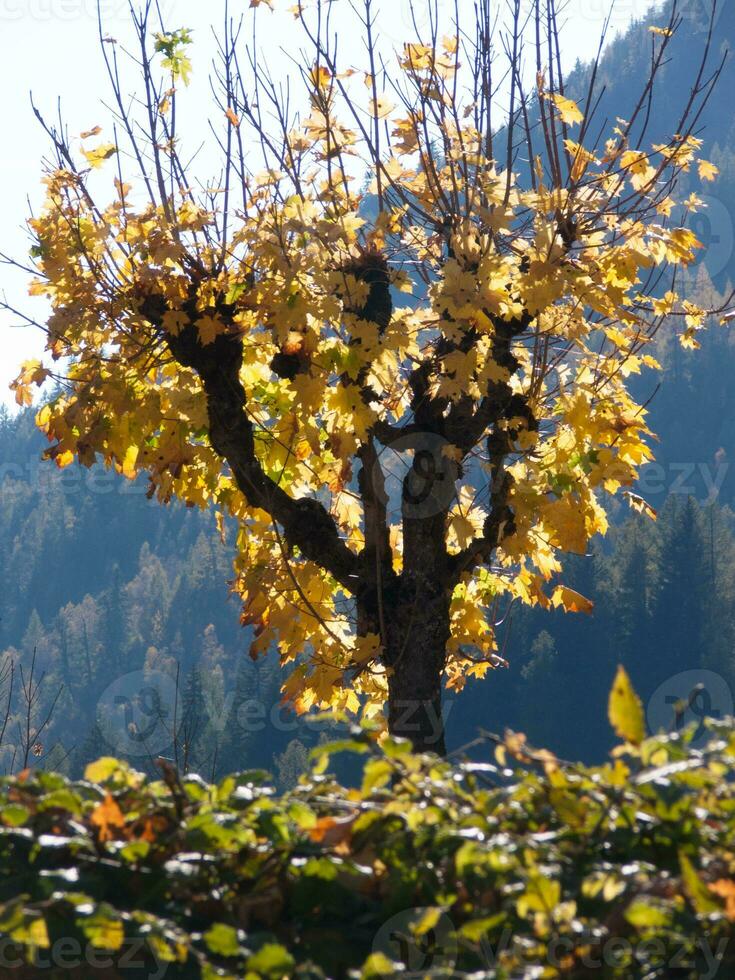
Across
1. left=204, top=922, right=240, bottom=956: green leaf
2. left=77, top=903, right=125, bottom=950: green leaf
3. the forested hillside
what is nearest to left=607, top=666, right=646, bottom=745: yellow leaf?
left=204, top=922, right=240, bottom=956: green leaf

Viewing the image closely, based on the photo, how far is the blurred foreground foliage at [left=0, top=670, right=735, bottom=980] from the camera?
1674 millimetres

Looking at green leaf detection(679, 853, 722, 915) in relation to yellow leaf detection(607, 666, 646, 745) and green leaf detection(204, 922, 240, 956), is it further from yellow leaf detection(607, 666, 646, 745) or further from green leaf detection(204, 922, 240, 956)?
green leaf detection(204, 922, 240, 956)

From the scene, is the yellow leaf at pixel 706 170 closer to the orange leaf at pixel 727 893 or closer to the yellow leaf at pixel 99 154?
the yellow leaf at pixel 99 154

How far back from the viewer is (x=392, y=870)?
6.27 ft

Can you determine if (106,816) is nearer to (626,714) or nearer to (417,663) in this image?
(626,714)

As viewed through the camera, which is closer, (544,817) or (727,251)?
(544,817)

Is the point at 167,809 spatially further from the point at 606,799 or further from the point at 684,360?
the point at 684,360

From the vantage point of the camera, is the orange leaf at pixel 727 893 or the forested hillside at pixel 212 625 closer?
the orange leaf at pixel 727 893

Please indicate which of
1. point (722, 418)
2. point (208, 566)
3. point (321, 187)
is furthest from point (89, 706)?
point (321, 187)

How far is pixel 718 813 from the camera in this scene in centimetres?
183

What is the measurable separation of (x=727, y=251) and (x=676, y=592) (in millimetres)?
60574

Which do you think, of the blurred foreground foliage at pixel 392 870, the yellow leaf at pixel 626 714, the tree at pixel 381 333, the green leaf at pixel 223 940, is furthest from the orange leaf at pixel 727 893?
the tree at pixel 381 333

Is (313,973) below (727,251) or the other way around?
below

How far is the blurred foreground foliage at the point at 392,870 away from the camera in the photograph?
1.67m
